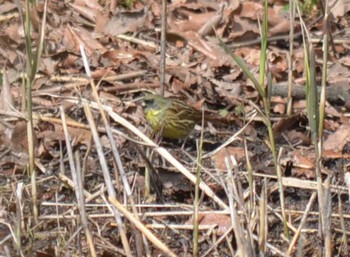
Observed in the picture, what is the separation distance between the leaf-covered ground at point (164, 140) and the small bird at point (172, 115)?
87mm

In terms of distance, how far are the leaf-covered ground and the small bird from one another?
9 cm

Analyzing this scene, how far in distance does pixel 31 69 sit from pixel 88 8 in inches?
121

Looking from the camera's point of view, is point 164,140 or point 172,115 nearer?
point 172,115

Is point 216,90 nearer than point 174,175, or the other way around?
point 174,175

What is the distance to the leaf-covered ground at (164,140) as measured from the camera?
4.30 meters

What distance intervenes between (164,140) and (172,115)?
0.30m

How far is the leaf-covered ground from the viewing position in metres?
4.30

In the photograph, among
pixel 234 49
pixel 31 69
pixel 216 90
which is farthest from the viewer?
pixel 234 49

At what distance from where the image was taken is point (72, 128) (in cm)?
599

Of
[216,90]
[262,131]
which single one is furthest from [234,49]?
[262,131]

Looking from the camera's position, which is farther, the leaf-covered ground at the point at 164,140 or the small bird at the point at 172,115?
the small bird at the point at 172,115

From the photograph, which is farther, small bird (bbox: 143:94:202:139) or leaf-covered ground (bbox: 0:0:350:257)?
small bird (bbox: 143:94:202:139)

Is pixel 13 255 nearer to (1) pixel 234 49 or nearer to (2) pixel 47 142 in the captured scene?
(2) pixel 47 142

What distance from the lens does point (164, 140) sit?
623 cm
